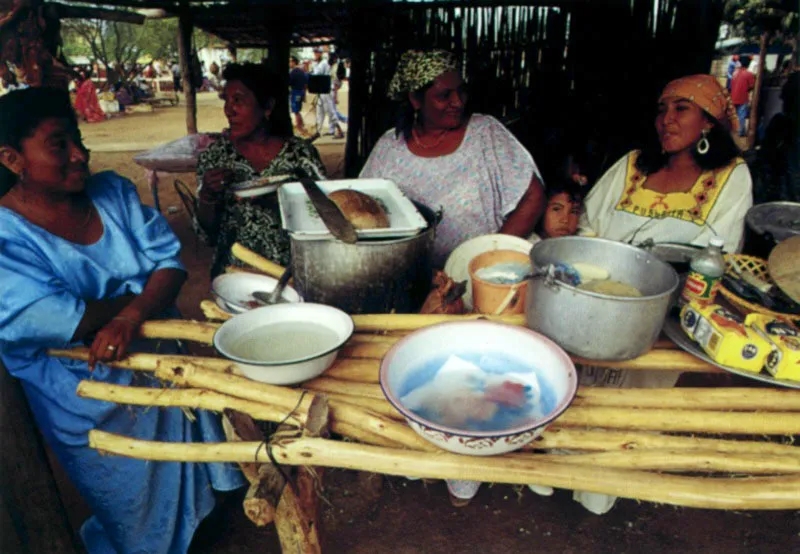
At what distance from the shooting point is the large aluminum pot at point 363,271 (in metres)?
1.50

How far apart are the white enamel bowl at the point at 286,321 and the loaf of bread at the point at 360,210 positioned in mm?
286

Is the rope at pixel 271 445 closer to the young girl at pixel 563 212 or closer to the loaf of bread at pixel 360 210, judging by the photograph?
the loaf of bread at pixel 360 210

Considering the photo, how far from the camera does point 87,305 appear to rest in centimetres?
172

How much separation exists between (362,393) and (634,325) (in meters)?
0.72

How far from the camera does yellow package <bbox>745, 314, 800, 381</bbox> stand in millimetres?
1313

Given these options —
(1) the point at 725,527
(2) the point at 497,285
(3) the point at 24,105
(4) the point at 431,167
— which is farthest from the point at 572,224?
(3) the point at 24,105

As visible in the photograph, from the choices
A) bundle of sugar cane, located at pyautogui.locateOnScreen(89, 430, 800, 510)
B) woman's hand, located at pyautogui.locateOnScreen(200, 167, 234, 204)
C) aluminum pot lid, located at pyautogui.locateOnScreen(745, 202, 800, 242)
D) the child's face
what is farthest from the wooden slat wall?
bundle of sugar cane, located at pyautogui.locateOnScreen(89, 430, 800, 510)

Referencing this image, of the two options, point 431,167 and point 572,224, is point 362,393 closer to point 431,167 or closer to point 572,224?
point 431,167

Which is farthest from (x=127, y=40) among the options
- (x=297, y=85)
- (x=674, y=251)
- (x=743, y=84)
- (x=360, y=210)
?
(x=674, y=251)

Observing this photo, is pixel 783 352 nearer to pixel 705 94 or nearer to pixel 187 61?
pixel 705 94

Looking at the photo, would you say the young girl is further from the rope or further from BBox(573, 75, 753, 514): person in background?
the rope

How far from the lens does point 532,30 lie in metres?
4.91

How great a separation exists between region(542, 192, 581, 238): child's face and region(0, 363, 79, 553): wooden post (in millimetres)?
2343

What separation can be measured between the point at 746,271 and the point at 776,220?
518 mm
